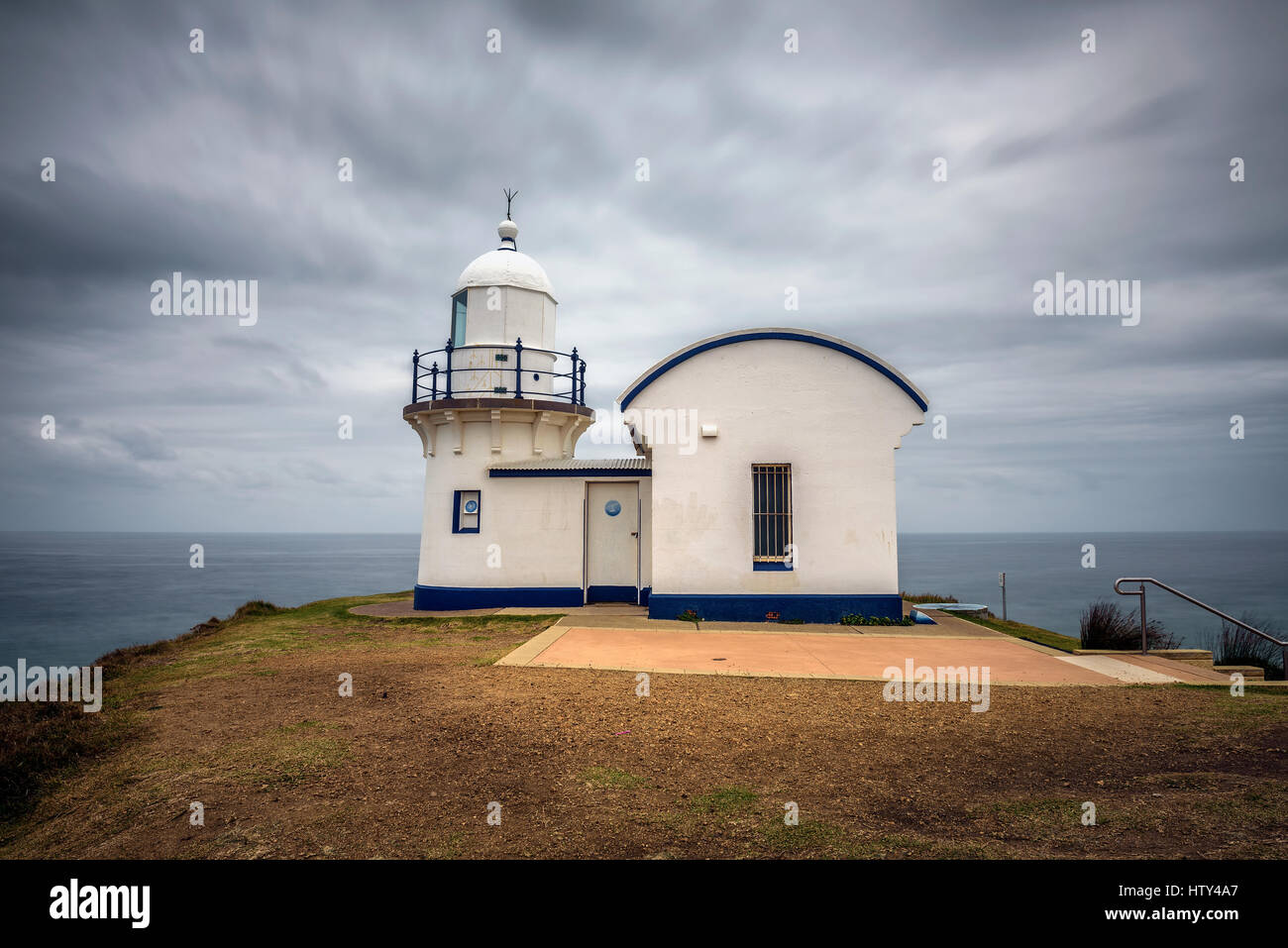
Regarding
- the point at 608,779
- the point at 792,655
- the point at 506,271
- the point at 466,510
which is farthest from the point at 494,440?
the point at 608,779

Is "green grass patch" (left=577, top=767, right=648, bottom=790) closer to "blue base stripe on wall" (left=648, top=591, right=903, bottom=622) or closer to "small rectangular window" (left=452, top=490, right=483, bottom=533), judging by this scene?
"blue base stripe on wall" (left=648, top=591, right=903, bottom=622)

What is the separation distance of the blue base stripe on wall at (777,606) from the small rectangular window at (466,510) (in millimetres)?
4779

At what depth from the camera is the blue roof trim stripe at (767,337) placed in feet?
41.5

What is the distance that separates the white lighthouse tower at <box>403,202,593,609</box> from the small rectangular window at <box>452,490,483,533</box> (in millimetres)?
23

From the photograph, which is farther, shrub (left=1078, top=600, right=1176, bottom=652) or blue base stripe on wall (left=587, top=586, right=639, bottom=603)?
blue base stripe on wall (left=587, top=586, right=639, bottom=603)

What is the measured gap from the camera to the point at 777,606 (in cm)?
1254

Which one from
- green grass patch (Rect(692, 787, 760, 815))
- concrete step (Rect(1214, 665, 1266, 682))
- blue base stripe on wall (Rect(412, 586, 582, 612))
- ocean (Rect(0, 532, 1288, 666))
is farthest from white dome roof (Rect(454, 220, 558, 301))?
ocean (Rect(0, 532, 1288, 666))

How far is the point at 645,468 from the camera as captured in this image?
14.5 metres

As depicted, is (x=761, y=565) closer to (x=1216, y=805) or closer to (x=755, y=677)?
(x=755, y=677)

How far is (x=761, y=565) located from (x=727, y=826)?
883cm

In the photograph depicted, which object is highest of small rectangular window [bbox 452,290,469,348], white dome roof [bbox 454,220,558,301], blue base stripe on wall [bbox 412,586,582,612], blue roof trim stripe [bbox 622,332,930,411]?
white dome roof [bbox 454,220,558,301]

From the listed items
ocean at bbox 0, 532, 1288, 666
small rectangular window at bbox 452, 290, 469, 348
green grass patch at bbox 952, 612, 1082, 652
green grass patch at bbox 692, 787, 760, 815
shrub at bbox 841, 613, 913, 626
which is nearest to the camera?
green grass patch at bbox 692, 787, 760, 815

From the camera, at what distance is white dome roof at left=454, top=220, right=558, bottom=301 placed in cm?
1576

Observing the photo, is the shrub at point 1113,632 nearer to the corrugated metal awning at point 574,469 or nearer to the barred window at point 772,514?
the barred window at point 772,514
